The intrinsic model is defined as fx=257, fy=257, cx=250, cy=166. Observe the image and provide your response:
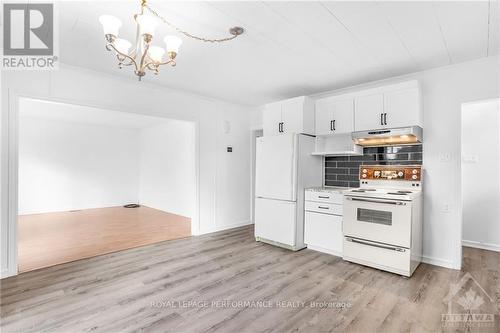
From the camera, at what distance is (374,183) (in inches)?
145

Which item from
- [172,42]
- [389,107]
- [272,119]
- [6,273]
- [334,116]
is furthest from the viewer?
[272,119]

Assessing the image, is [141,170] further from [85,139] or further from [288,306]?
[288,306]

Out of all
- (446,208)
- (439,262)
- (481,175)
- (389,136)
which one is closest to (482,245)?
(481,175)

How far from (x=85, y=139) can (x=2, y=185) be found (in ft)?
16.7

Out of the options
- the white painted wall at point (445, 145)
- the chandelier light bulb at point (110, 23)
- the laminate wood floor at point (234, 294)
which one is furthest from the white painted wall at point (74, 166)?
the white painted wall at point (445, 145)

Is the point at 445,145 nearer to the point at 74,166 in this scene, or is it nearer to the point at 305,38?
the point at 305,38

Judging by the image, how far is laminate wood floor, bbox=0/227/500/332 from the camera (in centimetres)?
205

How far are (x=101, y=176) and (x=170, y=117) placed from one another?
4.75m

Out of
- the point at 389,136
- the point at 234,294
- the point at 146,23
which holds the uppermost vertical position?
the point at 146,23

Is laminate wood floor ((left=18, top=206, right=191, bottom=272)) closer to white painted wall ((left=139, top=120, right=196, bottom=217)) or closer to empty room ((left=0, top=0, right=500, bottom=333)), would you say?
empty room ((left=0, top=0, right=500, bottom=333))

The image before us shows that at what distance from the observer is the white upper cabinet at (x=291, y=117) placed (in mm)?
A: 3965

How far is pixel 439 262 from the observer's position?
10.5 feet

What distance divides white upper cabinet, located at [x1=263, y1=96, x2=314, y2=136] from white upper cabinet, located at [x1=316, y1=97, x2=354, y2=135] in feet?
0.41

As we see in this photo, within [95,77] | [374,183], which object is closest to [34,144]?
[95,77]
